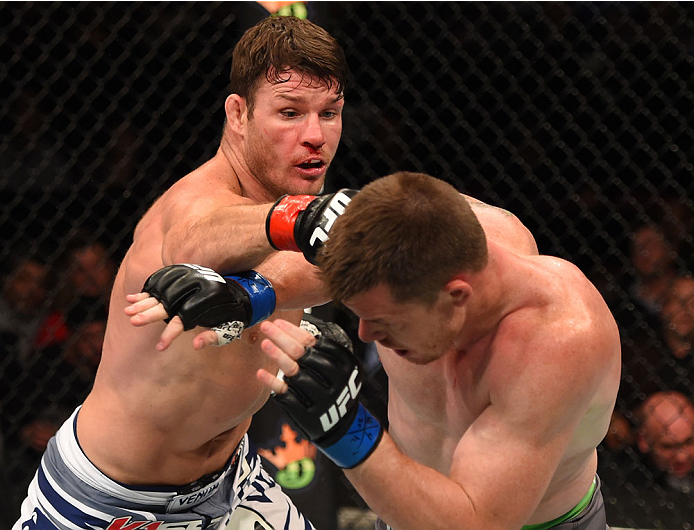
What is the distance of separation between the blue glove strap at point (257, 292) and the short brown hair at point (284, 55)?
1.53ft

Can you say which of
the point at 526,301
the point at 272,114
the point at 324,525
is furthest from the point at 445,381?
the point at 324,525

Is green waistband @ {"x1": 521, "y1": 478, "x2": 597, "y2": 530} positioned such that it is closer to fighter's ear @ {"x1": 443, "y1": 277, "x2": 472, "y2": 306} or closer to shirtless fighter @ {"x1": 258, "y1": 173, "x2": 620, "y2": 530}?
shirtless fighter @ {"x1": 258, "y1": 173, "x2": 620, "y2": 530}

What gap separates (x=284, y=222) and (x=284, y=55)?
51 cm

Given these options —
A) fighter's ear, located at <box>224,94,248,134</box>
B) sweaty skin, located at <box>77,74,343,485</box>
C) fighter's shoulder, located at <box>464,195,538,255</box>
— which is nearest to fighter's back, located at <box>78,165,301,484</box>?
sweaty skin, located at <box>77,74,343,485</box>

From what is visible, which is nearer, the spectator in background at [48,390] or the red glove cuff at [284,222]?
the red glove cuff at [284,222]

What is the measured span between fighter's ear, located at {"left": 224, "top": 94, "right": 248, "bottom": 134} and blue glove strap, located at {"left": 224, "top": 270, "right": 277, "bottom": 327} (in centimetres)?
45

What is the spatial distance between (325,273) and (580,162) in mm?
2026

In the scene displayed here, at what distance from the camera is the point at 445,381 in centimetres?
137

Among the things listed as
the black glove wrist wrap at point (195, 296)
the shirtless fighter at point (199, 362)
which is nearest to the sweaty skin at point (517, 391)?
the black glove wrist wrap at point (195, 296)

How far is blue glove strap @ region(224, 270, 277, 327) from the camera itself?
1364 mm

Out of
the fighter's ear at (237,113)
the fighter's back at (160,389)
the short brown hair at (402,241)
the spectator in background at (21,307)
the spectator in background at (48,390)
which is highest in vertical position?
the short brown hair at (402,241)

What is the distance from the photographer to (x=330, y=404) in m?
1.05

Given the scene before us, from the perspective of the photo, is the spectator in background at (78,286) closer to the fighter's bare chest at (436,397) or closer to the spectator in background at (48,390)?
the spectator in background at (48,390)

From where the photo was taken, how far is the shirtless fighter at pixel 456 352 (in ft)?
3.54
